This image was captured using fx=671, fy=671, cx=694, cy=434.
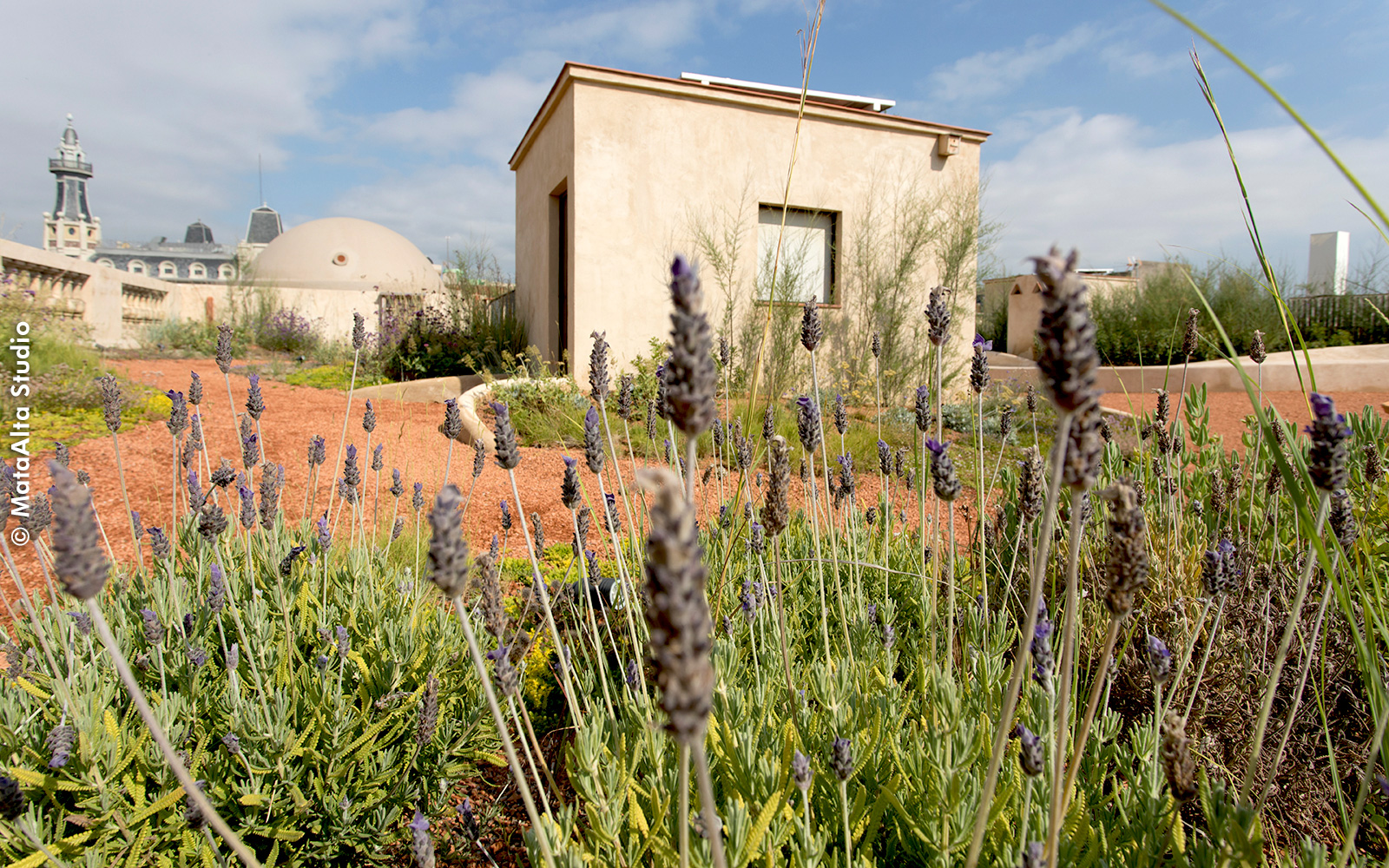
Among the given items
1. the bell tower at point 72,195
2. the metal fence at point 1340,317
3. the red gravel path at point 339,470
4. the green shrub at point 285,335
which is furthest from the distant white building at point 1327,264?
the bell tower at point 72,195

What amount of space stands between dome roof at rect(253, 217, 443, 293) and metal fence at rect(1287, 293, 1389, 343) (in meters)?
25.9

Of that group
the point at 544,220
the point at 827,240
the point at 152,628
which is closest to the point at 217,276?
the point at 544,220

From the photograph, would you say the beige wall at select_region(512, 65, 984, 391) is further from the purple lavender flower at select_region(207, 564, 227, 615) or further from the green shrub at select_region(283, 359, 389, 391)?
the purple lavender flower at select_region(207, 564, 227, 615)

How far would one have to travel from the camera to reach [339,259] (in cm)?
2731

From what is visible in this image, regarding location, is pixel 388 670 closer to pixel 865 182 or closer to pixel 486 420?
pixel 486 420

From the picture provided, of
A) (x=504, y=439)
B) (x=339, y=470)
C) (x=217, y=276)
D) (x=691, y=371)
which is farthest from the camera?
(x=217, y=276)

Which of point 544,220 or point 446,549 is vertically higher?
point 544,220

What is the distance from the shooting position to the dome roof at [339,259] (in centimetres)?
2680

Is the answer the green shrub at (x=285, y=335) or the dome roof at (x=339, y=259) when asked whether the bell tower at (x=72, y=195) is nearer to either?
the dome roof at (x=339, y=259)

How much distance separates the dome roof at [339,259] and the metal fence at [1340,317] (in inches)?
1020

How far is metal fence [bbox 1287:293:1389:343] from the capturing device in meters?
13.2

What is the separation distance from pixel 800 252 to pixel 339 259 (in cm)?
2397

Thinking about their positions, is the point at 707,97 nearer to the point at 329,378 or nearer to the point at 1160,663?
the point at 329,378

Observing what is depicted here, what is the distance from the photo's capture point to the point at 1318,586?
2.35 metres
